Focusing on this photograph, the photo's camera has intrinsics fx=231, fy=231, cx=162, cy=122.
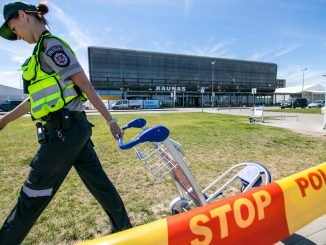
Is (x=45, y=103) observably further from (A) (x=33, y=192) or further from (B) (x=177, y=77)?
(B) (x=177, y=77)

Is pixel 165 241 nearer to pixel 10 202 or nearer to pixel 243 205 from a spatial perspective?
pixel 243 205

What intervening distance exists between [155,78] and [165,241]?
60495 mm

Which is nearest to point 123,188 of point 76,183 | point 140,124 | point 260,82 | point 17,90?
point 76,183

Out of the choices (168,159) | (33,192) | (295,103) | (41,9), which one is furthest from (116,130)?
(295,103)

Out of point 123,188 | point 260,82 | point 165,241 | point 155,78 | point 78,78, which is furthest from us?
point 260,82

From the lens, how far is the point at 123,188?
400cm

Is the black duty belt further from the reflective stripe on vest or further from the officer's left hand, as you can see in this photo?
the reflective stripe on vest

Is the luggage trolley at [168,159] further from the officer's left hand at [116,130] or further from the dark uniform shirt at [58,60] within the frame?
the dark uniform shirt at [58,60]

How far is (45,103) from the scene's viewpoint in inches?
67.3

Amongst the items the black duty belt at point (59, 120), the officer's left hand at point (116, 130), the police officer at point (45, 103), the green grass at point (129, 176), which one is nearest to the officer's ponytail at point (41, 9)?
the police officer at point (45, 103)

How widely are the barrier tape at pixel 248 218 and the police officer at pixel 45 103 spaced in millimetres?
794

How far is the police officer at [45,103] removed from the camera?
66.9 inches

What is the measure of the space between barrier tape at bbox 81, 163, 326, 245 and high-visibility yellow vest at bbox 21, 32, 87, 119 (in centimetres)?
102

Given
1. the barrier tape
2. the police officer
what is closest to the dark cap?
the police officer
